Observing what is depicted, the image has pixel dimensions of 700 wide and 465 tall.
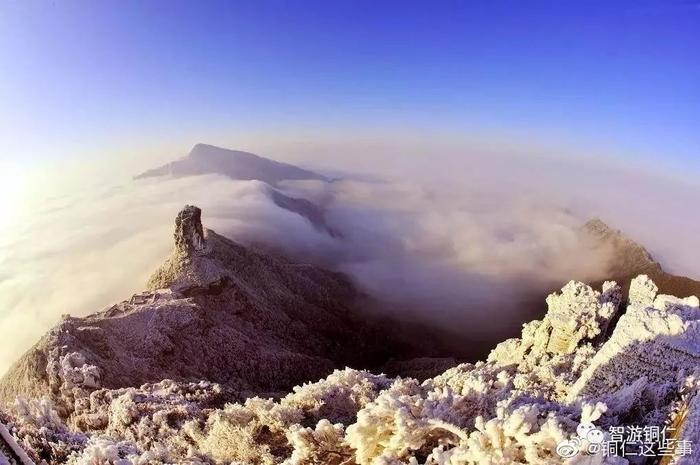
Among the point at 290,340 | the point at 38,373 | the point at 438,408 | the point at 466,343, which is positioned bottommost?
the point at 466,343

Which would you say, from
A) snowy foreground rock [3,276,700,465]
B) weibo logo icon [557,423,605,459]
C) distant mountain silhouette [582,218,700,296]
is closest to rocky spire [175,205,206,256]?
snowy foreground rock [3,276,700,465]

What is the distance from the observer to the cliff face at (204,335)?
12500mm

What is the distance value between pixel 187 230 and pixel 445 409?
15057 mm

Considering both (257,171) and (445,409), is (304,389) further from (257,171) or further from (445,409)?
(257,171)

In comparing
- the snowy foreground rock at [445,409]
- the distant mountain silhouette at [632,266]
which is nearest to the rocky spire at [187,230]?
the snowy foreground rock at [445,409]

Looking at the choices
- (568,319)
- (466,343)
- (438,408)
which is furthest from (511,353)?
(466,343)

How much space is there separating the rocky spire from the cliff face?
0.04 meters

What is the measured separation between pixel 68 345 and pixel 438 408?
10.5m

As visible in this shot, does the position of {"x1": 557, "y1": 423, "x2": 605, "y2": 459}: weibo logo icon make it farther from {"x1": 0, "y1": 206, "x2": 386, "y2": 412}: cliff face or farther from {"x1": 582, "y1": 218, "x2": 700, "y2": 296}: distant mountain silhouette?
{"x1": 582, "y1": 218, "x2": 700, "y2": 296}: distant mountain silhouette

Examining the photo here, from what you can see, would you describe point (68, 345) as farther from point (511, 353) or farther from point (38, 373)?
point (511, 353)

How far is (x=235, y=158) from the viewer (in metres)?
36.8

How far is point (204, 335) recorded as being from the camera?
15680mm

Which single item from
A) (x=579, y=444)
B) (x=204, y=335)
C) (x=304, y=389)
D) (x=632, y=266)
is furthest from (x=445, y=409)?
(x=632, y=266)

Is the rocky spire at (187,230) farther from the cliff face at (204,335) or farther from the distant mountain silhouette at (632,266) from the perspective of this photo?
the distant mountain silhouette at (632,266)
